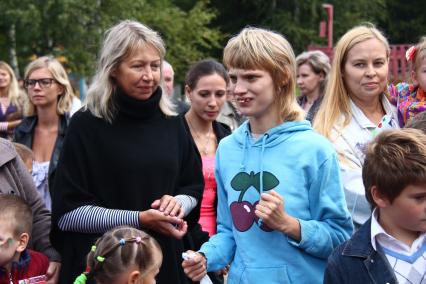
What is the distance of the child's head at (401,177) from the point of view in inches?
110

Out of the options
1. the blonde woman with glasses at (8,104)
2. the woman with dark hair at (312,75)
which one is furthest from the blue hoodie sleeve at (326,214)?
the blonde woman with glasses at (8,104)

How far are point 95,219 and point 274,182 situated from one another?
3.31 feet

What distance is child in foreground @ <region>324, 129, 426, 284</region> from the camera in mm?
2811

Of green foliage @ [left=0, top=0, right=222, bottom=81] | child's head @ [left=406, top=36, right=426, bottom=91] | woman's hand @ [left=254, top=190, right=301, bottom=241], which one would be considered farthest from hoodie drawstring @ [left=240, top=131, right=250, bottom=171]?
green foliage @ [left=0, top=0, right=222, bottom=81]

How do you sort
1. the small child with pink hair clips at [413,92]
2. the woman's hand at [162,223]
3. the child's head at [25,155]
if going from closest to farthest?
1. the woman's hand at [162,223]
2. the small child with pink hair clips at [413,92]
3. the child's head at [25,155]

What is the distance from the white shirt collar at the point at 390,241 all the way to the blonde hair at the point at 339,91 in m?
1.13

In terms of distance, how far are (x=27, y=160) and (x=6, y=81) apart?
4149 millimetres

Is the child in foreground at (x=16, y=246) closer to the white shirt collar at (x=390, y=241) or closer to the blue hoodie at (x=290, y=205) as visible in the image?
the blue hoodie at (x=290, y=205)

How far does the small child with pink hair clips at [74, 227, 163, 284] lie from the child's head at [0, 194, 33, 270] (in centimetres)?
57

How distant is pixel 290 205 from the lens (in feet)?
10.8

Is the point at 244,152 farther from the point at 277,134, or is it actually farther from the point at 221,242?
the point at 221,242

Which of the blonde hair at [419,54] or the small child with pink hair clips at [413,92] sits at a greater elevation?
the blonde hair at [419,54]

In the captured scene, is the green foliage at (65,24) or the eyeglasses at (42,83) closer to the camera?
the eyeglasses at (42,83)

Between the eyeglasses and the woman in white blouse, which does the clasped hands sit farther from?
the eyeglasses
